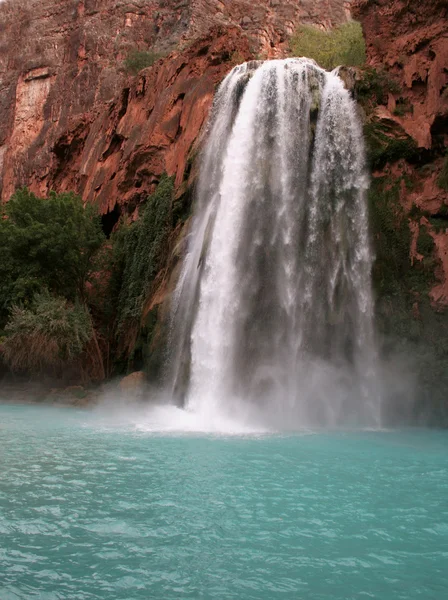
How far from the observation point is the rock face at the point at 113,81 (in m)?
24.8

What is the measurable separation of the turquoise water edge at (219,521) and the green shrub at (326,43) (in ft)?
80.0

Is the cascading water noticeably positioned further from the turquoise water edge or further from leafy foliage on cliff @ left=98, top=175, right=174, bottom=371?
the turquoise water edge

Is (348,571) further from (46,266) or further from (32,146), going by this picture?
(32,146)

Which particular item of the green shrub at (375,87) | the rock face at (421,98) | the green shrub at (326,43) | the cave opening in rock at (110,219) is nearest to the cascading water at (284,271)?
the green shrub at (375,87)

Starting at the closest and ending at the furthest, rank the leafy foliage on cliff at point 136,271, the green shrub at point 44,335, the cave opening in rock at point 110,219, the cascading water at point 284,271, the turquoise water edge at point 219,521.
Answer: the turquoise water edge at point 219,521
the cascading water at point 284,271
the green shrub at point 44,335
the leafy foliage on cliff at point 136,271
the cave opening in rock at point 110,219

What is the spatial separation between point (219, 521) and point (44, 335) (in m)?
14.9

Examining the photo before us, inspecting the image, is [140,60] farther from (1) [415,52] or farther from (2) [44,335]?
(2) [44,335]

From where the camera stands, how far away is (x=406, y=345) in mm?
15938

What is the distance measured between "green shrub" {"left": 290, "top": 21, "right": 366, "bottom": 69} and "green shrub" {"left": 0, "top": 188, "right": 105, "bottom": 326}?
15568 millimetres

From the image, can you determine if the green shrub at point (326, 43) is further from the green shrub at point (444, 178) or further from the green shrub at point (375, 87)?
the green shrub at point (444, 178)

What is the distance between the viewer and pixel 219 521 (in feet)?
20.2

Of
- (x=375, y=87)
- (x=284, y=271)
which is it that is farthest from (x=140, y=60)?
(x=284, y=271)

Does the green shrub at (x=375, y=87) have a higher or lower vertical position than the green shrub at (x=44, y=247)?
higher

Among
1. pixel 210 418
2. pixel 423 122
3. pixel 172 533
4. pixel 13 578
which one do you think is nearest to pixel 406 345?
pixel 210 418
